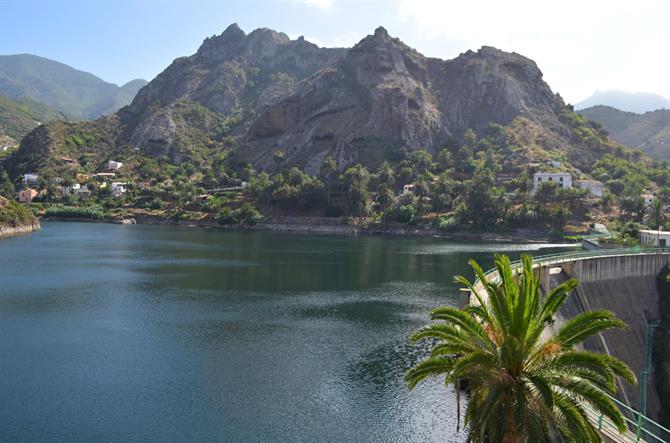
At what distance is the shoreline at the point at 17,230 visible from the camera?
542 ft

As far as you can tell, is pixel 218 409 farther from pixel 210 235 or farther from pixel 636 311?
pixel 210 235

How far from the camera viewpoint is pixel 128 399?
4469cm

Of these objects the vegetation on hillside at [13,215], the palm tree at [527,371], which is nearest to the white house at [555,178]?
the vegetation on hillside at [13,215]

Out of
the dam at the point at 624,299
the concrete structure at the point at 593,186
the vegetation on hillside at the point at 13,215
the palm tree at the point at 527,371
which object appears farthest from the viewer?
the concrete structure at the point at 593,186

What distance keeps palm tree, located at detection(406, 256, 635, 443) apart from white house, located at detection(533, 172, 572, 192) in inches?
7100

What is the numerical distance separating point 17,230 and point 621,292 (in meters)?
174

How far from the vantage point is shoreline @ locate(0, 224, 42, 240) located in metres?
165

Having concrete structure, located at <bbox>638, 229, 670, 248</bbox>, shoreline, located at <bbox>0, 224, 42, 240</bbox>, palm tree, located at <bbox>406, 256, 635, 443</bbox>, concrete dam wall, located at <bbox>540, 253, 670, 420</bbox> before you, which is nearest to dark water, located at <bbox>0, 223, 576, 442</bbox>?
concrete dam wall, located at <bbox>540, 253, 670, 420</bbox>

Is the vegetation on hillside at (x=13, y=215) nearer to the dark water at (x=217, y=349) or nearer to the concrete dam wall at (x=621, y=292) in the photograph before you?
the dark water at (x=217, y=349)

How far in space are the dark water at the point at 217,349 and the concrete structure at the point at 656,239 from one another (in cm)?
3250

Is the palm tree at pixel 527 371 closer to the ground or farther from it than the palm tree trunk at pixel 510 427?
farther from it

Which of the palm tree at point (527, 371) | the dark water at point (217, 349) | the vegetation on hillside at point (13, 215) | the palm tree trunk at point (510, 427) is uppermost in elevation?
the palm tree at point (527, 371)

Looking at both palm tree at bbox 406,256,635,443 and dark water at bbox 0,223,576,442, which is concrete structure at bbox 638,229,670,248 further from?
palm tree at bbox 406,256,635,443

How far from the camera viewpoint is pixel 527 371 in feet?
63.5
